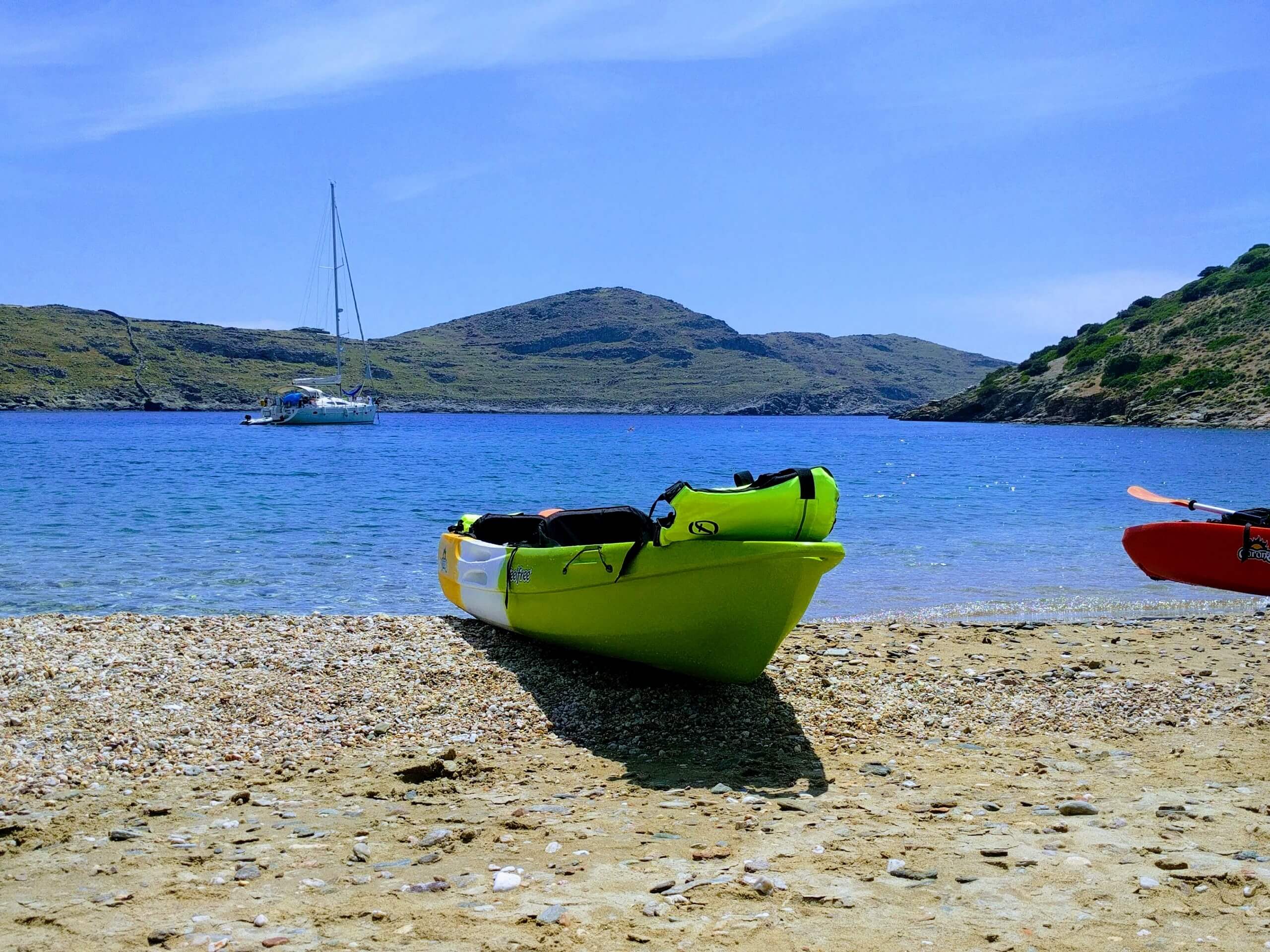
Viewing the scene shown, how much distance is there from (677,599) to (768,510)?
1.09 meters

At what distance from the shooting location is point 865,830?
581 centimetres

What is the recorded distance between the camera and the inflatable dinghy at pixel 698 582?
7.95 meters

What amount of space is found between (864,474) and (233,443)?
153ft

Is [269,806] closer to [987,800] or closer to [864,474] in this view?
[987,800]

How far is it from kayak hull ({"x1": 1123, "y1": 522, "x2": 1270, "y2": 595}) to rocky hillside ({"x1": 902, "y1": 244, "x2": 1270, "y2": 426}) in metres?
76.5

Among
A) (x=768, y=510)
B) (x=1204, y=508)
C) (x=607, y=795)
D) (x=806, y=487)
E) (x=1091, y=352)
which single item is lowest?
(x=607, y=795)

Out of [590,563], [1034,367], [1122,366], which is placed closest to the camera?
[590,563]

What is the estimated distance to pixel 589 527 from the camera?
10.7 meters

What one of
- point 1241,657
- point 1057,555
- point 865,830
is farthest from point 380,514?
point 865,830

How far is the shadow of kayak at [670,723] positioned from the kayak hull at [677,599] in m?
0.23

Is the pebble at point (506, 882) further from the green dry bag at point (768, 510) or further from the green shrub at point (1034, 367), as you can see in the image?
the green shrub at point (1034, 367)

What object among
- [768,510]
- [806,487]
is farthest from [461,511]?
[806,487]

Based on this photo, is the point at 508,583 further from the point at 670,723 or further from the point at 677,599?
the point at 670,723

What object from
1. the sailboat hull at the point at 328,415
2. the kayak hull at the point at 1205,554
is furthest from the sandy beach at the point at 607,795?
the sailboat hull at the point at 328,415
